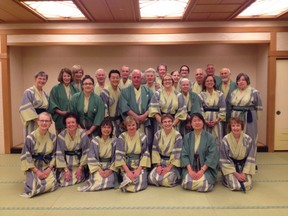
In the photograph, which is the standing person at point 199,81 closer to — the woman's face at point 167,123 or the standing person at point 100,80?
the woman's face at point 167,123

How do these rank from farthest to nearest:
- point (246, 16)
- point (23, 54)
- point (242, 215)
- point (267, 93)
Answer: point (23, 54) → point (267, 93) → point (246, 16) → point (242, 215)

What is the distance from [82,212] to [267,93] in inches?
184

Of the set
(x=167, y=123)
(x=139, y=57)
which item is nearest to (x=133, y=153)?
(x=167, y=123)

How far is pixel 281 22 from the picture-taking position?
5.97 metres

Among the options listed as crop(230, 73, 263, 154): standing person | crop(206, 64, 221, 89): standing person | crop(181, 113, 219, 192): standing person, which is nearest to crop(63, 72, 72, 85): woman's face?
crop(181, 113, 219, 192): standing person

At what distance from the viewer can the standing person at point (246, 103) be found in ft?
15.5

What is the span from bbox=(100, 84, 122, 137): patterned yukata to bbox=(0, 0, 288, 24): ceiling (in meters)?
1.34

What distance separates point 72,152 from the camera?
13.7 feet

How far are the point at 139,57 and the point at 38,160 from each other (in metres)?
3.68

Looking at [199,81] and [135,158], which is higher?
[199,81]

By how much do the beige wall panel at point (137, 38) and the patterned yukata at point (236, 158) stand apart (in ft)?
8.77

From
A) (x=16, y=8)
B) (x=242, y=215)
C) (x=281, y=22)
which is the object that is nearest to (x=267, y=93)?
(x=281, y=22)

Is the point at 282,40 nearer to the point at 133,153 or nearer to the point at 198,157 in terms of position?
the point at 198,157

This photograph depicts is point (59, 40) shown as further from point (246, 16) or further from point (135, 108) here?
point (246, 16)
